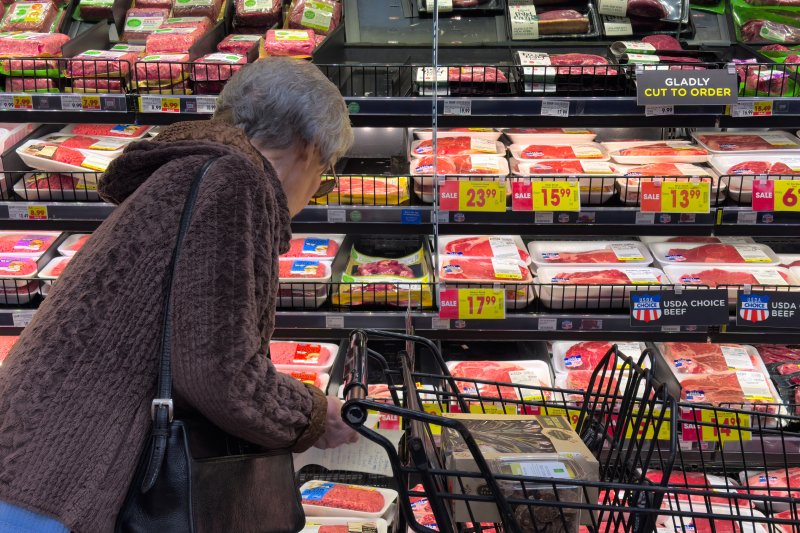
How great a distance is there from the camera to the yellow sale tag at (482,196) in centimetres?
269

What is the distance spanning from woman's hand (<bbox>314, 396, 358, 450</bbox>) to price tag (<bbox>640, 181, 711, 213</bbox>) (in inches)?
62.9

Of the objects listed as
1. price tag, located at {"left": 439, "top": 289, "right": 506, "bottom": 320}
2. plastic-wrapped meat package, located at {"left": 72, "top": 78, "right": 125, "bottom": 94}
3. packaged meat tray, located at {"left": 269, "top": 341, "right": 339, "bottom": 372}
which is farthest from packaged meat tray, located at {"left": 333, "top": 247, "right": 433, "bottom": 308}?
plastic-wrapped meat package, located at {"left": 72, "top": 78, "right": 125, "bottom": 94}

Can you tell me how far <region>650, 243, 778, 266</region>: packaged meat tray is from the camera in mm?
3039

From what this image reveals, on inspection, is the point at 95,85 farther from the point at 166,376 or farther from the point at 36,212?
the point at 166,376

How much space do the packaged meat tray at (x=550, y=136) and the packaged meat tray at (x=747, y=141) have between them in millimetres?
436

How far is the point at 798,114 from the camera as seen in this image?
8.52 feet

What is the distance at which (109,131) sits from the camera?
10.7ft

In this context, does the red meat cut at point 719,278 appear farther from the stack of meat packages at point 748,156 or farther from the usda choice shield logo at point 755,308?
the stack of meat packages at point 748,156

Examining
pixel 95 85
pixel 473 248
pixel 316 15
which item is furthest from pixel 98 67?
pixel 473 248

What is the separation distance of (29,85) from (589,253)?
209cm

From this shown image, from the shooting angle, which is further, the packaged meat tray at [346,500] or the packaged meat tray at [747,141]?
the packaged meat tray at [747,141]

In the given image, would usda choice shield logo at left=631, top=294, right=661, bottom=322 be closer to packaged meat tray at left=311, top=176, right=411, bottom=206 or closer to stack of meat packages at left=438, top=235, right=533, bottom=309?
stack of meat packages at left=438, top=235, right=533, bottom=309

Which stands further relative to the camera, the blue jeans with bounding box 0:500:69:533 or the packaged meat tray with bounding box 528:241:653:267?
the packaged meat tray with bounding box 528:241:653:267

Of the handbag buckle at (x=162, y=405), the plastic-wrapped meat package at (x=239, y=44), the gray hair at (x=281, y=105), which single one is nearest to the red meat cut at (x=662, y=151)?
the plastic-wrapped meat package at (x=239, y=44)
